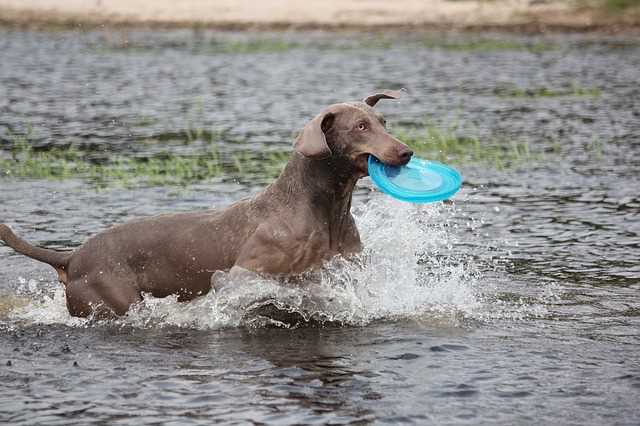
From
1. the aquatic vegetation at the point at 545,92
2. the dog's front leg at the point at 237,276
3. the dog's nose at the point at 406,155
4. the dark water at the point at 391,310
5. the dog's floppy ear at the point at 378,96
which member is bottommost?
the dark water at the point at 391,310

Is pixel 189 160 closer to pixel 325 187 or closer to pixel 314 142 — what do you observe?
pixel 325 187

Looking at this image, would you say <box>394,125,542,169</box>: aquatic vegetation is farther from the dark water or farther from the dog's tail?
the dog's tail

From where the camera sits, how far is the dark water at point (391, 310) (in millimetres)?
8578

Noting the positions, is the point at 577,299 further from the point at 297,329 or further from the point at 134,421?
the point at 134,421

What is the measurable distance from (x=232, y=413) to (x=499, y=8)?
35480 millimetres

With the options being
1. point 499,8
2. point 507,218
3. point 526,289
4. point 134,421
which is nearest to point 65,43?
point 499,8

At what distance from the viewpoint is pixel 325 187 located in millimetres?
10070

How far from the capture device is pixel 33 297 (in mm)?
11992

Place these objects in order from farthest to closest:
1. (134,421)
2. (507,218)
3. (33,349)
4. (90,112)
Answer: (90,112), (507,218), (33,349), (134,421)

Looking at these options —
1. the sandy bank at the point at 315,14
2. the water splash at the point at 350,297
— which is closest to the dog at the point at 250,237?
the water splash at the point at 350,297

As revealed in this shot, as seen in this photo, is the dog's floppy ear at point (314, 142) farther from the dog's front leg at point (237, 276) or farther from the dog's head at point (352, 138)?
the dog's front leg at point (237, 276)

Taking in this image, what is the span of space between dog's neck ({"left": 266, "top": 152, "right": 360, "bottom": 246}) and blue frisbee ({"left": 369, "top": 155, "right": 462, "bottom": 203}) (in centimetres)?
29

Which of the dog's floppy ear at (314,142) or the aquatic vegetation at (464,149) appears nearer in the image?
the dog's floppy ear at (314,142)

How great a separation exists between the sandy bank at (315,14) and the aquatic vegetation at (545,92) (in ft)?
42.7
